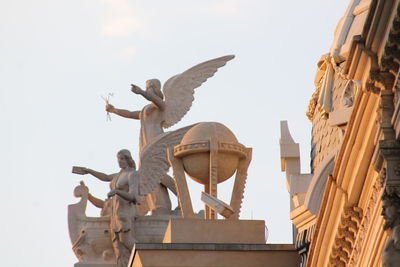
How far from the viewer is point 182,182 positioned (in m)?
29.8

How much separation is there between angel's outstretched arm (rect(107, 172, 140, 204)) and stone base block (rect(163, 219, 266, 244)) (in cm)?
1100

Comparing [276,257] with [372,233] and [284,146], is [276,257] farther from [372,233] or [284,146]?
[372,233]

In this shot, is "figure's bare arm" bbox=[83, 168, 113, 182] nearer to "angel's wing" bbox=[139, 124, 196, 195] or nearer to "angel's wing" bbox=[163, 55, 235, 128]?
"angel's wing" bbox=[139, 124, 196, 195]

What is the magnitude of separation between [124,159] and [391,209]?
21872mm

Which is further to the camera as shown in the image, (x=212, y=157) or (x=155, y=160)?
(x=155, y=160)

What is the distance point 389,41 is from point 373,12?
35 centimetres

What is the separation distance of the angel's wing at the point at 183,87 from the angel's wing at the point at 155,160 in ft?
4.36

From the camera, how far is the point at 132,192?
40094 mm

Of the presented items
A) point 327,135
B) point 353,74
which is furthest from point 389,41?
point 327,135

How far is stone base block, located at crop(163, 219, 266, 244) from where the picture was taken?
28797mm

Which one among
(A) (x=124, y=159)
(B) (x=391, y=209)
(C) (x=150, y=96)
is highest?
(C) (x=150, y=96)

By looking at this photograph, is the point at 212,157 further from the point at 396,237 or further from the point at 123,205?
the point at 396,237

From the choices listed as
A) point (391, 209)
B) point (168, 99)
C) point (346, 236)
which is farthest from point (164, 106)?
point (391, 209)

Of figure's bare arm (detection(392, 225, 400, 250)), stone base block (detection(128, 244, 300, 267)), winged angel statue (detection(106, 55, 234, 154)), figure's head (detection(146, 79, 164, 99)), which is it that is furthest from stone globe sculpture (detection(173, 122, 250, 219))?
figure's head (detection(146, 79, 164, 99))
